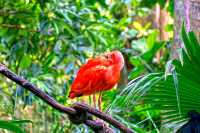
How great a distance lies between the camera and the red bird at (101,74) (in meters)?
1.68

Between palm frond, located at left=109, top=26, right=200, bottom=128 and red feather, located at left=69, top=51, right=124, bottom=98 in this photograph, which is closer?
palm frond, located at left=109, top=26, right=200, bottom=128

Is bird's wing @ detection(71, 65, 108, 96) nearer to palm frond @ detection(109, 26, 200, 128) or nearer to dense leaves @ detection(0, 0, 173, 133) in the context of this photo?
palm frond @ detection(109, 26, 200, 128)

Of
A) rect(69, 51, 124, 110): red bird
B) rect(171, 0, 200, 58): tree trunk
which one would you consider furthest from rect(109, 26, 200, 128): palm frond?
rect(171, 0, 200, 58): tree trunk

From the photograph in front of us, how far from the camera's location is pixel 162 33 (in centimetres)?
532

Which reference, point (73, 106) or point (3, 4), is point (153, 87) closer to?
point (73, 106)

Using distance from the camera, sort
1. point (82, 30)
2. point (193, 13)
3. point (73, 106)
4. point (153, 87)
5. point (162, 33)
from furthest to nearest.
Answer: point (162, 33) → point (82, 30) → point (193, 13) → point (153, 87) → point (73, 106)

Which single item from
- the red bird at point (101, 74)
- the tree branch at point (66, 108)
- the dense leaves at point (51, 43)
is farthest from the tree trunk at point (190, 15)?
the dense leaves at point (51, 43)

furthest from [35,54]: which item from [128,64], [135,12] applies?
[135,12]

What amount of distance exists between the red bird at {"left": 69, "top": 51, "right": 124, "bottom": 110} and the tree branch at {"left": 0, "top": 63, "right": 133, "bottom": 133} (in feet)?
A: 0.94

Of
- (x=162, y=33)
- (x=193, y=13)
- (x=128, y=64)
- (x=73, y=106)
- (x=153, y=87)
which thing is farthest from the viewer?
(x=162, y=33)

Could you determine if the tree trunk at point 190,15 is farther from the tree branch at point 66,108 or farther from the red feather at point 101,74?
the tree branch at point 66,108

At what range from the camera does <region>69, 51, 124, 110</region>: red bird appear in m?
1.68

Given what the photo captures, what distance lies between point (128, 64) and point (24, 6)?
69.2 inches

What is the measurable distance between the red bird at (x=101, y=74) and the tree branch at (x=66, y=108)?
11.3 inches
